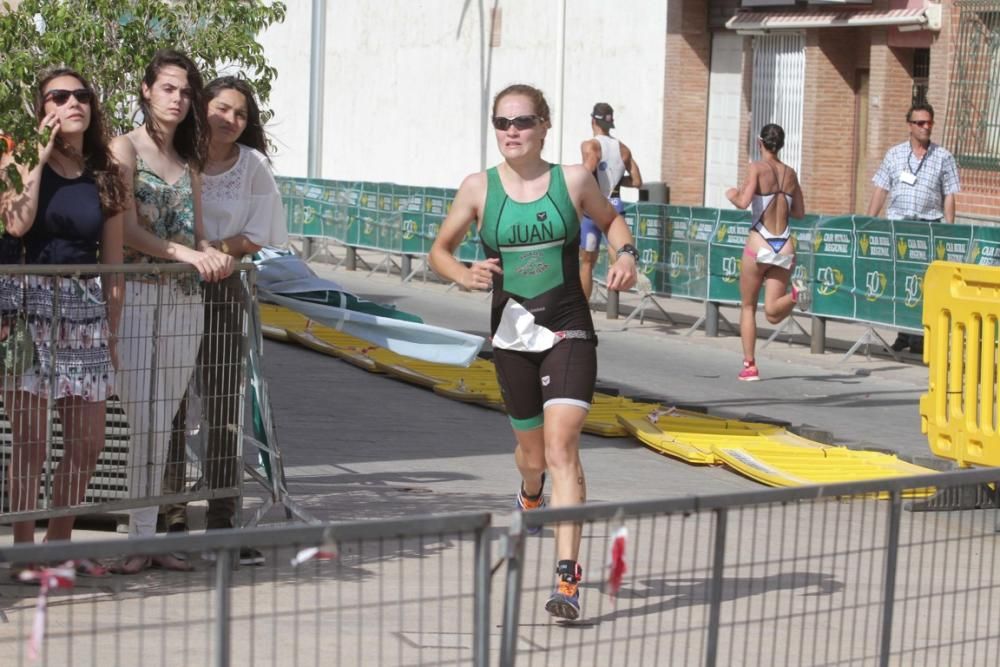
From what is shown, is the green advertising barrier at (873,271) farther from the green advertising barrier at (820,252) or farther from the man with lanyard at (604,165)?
the man with lanyard at (604,165)

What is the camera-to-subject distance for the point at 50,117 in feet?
20.8

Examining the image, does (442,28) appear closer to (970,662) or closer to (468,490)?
(468,490)

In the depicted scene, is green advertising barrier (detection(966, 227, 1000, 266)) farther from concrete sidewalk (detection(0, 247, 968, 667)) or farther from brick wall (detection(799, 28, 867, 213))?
brick wall (detection(799, 28, 867, 213))

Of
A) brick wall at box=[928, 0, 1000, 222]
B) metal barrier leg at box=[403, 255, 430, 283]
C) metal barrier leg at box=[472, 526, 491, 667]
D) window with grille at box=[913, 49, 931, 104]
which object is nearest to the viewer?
metal barrier leg at box=[472, 526, 491, 667]

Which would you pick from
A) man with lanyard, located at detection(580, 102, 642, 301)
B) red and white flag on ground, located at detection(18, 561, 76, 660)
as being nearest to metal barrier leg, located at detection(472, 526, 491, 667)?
red and white flag on ground, located at detection(18, 561, 76, 660)

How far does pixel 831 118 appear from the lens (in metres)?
25.6

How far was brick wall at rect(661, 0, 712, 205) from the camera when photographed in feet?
91.3

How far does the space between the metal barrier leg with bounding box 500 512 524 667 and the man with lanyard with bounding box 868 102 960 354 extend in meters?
12.3

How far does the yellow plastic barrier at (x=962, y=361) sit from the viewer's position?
8.67 meters

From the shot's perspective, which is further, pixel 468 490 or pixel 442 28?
pixel 442 28

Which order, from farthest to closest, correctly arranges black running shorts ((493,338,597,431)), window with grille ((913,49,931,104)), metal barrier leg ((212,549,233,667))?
window with grille ((913,49,931,104)) → black running shorts ((493,338,597,431)) → metal barrier leg ((212,549,233,667))

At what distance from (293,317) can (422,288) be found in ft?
19.4

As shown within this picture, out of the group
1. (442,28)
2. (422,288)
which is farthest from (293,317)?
(442,28)

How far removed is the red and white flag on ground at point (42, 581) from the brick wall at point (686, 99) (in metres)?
25.0
